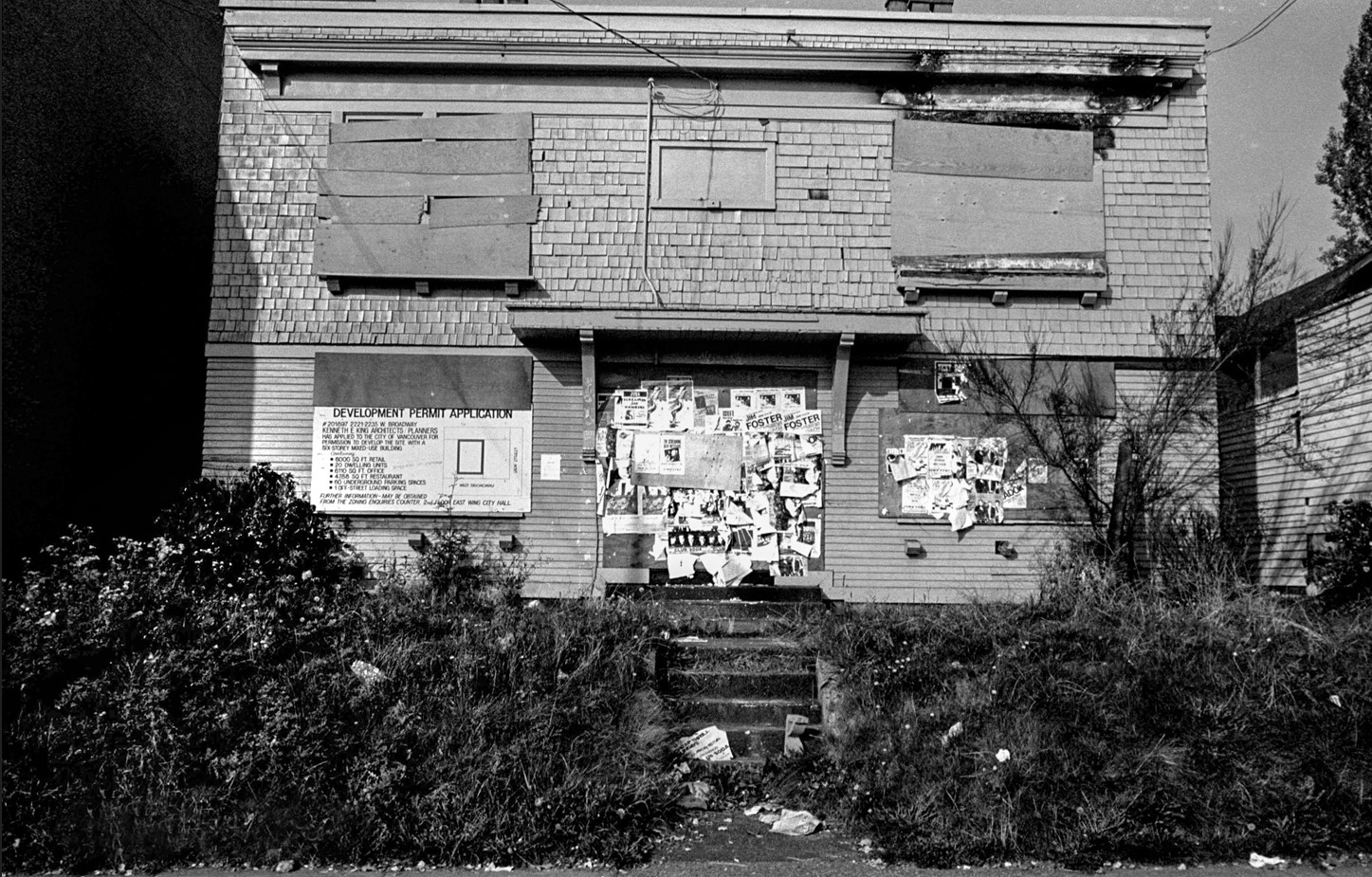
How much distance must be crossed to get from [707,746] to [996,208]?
23.4ft

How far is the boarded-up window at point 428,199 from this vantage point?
11.8 meters

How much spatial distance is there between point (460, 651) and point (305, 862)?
6.09 feet

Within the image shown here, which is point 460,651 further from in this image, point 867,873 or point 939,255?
point 939,255

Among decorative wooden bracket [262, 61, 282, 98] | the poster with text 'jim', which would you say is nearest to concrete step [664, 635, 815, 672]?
the poster with text 'jim'

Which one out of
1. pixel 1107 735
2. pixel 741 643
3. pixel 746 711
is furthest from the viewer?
pixel 741 643

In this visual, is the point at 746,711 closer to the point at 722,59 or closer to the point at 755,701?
the point at 755,701

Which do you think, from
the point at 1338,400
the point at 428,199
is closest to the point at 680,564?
the point at 428,199

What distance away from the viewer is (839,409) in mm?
11516

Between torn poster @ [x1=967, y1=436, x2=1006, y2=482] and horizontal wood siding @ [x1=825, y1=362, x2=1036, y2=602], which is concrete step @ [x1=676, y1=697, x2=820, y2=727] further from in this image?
torn poster @ [x1=967, y1=436, x2=1006, y2=482]

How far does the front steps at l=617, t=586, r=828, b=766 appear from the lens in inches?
313

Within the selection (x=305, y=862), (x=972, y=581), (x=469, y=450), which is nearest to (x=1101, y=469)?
(x=972, y=581)

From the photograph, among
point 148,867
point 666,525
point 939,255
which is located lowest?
point 148,867

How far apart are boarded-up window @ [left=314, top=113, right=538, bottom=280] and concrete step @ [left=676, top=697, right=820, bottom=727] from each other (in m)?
5.53

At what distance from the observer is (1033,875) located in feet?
20.1
